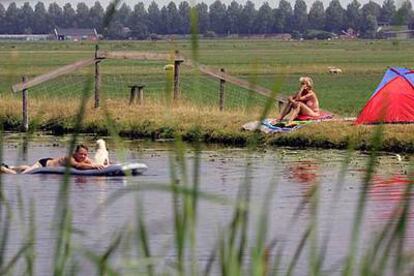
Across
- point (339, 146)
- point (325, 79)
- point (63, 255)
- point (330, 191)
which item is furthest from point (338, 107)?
point (63, 255)

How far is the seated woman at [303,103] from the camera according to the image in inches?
893

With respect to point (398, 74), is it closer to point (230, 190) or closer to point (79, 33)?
point (230, 190)

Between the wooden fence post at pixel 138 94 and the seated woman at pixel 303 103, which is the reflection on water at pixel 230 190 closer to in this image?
the seated woman at pixel 303 103

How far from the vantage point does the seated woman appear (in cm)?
2267

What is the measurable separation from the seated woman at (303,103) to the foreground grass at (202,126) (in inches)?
16.8

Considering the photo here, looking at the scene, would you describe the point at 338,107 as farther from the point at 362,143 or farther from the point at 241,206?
the point at 241,206

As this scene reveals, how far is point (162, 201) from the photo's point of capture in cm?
1446

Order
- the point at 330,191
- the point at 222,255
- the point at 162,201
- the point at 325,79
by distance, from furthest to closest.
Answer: the point at 325,79 < the point at 330,191 < the point at 162,201 < the point at 222,255

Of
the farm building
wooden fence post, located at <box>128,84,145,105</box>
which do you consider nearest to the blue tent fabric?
the farm building

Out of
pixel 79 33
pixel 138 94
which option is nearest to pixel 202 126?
pixel 138 94

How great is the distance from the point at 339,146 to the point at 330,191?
5.37 metres

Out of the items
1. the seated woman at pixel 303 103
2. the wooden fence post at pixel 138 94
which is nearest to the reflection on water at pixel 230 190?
the seated woman at pixel 303 103

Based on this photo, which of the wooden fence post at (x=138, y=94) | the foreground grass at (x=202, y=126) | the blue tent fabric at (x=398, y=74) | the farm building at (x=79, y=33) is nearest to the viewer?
the farm building at (x=79, y=33)

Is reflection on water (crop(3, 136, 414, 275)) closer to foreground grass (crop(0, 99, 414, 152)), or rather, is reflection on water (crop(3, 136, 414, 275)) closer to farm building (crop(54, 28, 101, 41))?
foreground grass (crop(0, 99, 414, 152))
